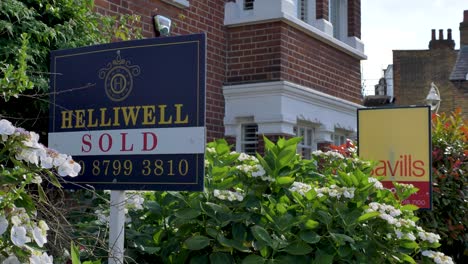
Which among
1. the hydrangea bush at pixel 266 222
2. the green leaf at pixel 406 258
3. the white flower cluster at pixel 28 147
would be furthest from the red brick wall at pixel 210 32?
the white flower cluster at pixel 28 147

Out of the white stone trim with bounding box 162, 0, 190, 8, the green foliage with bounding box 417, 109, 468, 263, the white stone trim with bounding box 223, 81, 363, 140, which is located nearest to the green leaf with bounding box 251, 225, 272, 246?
the green foliage with bounding box 417, 109, 468, 263

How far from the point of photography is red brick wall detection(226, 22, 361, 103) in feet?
27.5

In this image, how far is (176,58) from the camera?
130 inches

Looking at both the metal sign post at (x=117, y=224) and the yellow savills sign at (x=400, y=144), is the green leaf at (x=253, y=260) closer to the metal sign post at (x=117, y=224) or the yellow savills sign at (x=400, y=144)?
the metal sign post at (x=117, y=224)

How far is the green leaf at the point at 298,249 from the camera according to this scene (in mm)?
3412

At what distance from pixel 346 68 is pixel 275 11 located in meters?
2.32

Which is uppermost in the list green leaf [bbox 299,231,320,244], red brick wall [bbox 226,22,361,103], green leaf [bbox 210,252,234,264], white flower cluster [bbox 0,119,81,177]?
red brick wall [bbox 226,22,361,103]

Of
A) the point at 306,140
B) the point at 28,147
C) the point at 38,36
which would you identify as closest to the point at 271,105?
the point at 306,140

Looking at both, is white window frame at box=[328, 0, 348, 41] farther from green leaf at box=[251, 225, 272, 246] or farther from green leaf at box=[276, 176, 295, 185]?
green leaf at box=[251, 225, 272, 246]

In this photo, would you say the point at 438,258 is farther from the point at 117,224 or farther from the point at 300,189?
the point at 117,224

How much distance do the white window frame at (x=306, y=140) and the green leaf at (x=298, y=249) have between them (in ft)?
18.6

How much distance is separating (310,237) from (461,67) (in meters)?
31.1

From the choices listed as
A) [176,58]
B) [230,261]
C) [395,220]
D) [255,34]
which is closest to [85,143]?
[176,58]

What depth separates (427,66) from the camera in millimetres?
35438
